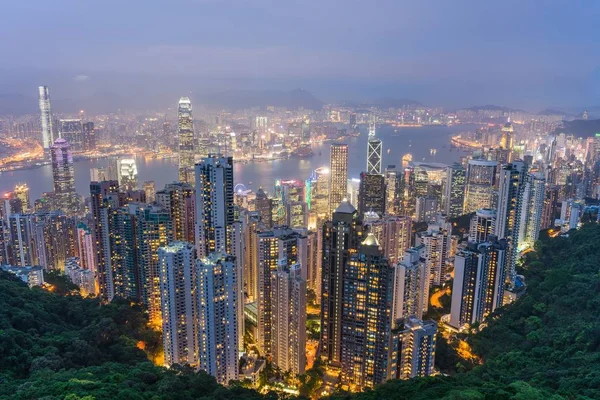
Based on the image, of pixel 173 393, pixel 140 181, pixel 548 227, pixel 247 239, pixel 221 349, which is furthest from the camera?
pixel 140 181

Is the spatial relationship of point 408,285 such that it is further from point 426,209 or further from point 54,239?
point 54,239

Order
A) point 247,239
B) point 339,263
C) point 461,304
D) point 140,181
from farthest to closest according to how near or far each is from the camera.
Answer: point 140,181 → point 247,239 → point 461,304 → point 339,263

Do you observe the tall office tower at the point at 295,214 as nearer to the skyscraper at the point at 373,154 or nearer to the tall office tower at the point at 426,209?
the tall office tower at the point at 426,209

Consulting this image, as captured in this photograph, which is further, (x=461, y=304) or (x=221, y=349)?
(x=461, y=304)

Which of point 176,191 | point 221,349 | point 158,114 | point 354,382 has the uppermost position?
point 158,114

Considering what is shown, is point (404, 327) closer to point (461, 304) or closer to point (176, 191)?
point (461, 304)

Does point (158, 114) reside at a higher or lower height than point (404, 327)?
higher

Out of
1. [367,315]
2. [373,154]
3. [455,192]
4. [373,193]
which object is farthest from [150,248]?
[455,192]

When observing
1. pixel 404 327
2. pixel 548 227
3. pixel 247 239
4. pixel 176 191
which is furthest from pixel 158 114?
pixel 404 327
